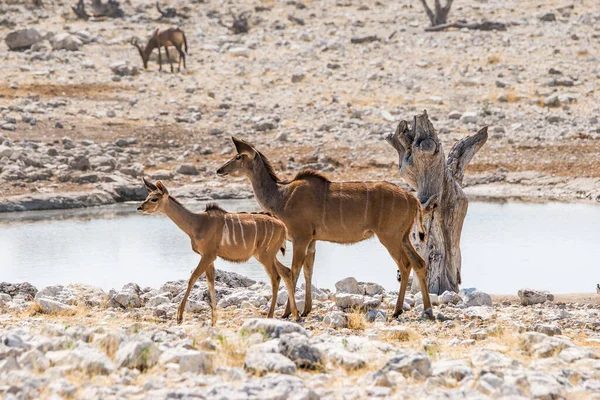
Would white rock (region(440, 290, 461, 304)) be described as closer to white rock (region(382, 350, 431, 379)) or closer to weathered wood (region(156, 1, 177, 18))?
white rock (region(382, 350, 431, 379))

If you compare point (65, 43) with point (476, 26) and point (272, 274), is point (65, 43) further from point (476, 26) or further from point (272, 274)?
point (272, 274)

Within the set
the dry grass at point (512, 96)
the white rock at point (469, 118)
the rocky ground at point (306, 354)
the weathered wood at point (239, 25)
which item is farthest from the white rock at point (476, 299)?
the weathered wood at point (239, 25)

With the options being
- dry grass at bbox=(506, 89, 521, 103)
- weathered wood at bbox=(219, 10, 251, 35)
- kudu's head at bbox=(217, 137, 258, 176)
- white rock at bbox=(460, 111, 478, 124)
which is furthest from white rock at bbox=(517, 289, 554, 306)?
weathered wood at bbox=(219, 10, 251, 35)

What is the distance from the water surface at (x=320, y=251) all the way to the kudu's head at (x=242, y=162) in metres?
4.23

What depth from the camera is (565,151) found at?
28562 mm

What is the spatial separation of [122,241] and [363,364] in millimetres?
13658

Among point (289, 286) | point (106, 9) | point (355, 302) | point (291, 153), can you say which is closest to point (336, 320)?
point (289, 286)

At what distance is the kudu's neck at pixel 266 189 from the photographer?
12.6 m

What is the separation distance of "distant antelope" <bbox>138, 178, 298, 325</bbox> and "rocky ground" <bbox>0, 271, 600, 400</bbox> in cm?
45

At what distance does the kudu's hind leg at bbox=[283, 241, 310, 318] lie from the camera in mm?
12086

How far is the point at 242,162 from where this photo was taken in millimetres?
13070

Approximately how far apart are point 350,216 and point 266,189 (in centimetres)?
104

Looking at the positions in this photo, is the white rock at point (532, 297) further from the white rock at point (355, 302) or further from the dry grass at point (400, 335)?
the dry grass at point (400, 335)

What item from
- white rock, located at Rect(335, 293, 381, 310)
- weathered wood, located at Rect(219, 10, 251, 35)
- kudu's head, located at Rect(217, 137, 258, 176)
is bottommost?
white rock, located at Rect(335, 293, 381, 310)
